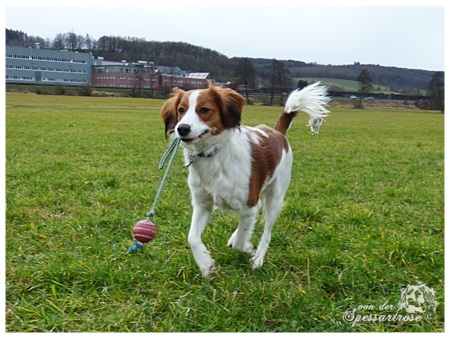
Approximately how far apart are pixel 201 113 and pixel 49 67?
1529 inches

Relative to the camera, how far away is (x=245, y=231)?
12.3 ft

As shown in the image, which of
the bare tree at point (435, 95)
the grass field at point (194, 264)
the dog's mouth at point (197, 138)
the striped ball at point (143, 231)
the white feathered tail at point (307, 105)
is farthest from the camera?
the bare tree at point (435, 95)

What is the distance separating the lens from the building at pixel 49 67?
3338cm

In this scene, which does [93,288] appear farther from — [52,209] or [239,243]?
[52,209]

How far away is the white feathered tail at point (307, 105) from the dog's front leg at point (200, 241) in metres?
1.66

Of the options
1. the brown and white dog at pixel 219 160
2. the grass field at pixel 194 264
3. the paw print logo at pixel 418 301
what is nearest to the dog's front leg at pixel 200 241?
the brown and white dog at pixel 219 160

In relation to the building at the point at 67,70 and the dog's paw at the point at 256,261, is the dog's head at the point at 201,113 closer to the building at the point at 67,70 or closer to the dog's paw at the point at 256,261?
the dog's paw at the point at 256,261

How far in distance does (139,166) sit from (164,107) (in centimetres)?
473

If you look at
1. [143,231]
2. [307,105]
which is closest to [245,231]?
[143,231]

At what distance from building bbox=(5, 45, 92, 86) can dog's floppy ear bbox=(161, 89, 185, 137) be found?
30.6m

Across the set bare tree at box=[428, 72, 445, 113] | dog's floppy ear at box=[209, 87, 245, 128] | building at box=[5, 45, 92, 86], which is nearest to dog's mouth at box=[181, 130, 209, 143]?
dog's floppy ear at box=[209, 87, 245, 128]

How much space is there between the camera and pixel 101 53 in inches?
1077

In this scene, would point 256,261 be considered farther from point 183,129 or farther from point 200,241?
point 183,129

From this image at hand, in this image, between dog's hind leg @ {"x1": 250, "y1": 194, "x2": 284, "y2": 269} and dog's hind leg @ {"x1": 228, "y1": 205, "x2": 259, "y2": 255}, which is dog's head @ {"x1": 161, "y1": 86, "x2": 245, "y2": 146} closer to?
dog's hind leg @ {"x1": 228, "y1": 205, "x2": 259, "y2": 255}
